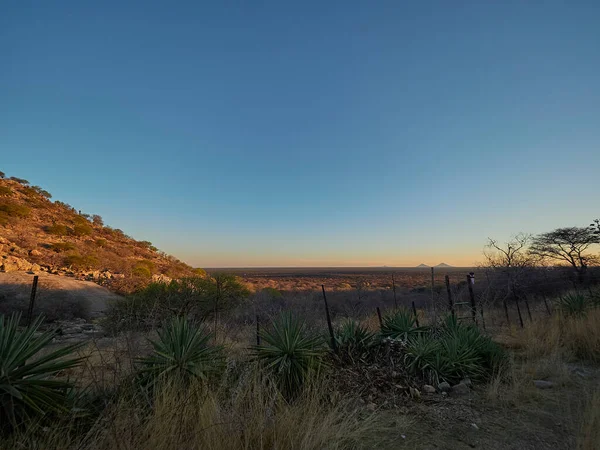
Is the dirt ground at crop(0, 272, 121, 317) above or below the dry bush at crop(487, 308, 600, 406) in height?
above

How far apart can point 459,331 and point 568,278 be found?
23965mm

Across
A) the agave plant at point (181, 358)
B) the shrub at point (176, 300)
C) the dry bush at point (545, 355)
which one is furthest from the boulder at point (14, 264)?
the dry bush at point (545, 355)

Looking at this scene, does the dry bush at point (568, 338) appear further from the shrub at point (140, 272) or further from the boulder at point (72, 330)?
the shrub at point (140, 272)

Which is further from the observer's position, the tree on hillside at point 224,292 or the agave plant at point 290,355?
the tree on hillside at point 224,292

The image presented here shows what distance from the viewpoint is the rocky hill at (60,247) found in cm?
2111

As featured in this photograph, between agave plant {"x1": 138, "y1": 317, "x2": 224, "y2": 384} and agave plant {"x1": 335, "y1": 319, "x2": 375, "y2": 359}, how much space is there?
9.09ft

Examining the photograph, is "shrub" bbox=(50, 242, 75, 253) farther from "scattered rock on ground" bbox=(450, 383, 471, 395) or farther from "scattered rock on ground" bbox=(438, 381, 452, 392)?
"scattered rock on ground" bbox=(450, 383, 471, 395)

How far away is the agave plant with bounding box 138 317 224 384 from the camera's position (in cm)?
441

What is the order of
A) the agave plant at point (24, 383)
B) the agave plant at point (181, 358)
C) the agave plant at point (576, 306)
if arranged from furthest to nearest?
the agave plant at point (576, 306)
the agave plant at point (181, 358)
the agave plant at point (24, 383)

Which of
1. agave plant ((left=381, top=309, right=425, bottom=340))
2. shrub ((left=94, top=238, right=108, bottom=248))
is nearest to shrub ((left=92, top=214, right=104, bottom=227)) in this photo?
shrub ((left=94, top=238, right=108, bottom=248))

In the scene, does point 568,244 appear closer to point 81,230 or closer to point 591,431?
point 591,431

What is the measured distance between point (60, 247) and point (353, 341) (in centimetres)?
2547

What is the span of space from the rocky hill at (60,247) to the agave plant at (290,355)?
18.4 metres

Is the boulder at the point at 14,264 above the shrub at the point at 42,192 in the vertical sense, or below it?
below
